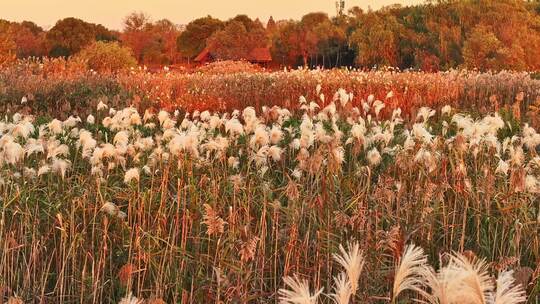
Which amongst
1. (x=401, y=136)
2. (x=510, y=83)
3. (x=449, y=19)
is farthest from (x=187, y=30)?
(x=401, y=136)

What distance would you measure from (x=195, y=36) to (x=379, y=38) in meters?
25.1

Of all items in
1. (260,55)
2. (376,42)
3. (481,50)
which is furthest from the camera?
(260,55)

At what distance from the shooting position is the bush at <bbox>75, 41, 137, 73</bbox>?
2342cm

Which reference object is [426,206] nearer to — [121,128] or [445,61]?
[121,128]

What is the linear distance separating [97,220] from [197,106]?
8.11m

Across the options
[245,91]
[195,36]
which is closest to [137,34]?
[195,36]

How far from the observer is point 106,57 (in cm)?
2419

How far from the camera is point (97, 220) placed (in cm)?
405

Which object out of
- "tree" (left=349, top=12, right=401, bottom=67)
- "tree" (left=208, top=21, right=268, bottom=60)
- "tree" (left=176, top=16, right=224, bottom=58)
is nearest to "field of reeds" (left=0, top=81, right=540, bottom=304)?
"tree" (left=349, top=12, right=401, bottom=67)

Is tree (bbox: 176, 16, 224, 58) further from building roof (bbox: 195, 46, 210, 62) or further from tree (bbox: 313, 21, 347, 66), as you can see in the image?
tree (bbox: 313, 21, 347, 66)

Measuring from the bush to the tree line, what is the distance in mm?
3306

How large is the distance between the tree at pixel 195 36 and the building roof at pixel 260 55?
9914 millimetres

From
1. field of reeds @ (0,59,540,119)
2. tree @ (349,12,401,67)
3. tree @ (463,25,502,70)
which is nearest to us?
field of reeds @ (0,59,540,119)

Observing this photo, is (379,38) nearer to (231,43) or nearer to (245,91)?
(231,43)
